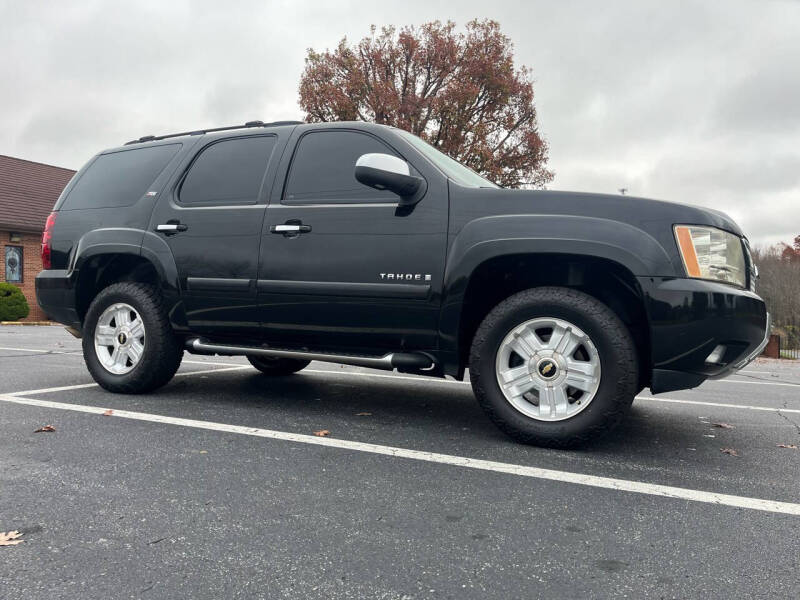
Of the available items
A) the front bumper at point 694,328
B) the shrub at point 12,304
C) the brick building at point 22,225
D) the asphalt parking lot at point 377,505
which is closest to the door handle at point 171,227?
the asphalt parking lot at point 377,505

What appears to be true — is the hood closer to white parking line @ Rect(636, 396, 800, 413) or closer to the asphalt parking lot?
the asphalt parking lot

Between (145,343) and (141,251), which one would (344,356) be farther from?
(141,251)

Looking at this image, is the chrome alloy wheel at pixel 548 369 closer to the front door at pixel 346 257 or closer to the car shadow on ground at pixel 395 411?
the car shadow on ground at pixel 395 411

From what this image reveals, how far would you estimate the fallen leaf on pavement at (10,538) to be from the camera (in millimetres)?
2120

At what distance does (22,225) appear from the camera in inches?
892

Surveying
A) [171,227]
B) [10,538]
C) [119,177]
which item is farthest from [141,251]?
[10,538]

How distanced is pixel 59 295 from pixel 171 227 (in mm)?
1246

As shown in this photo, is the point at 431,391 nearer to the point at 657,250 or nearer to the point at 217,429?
the point at 217,429

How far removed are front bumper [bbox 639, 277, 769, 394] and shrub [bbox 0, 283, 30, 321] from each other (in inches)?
873

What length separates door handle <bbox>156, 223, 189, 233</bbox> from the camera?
178 inches

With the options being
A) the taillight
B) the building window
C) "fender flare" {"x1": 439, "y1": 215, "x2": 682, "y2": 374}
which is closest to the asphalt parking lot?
"fender flare" {"x1": 439, "y1": 215, "x2": 682, "y2": 374}

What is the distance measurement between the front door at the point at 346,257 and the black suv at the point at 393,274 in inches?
0.4

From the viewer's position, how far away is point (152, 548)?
6.91 ft

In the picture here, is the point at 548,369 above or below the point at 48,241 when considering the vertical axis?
below
